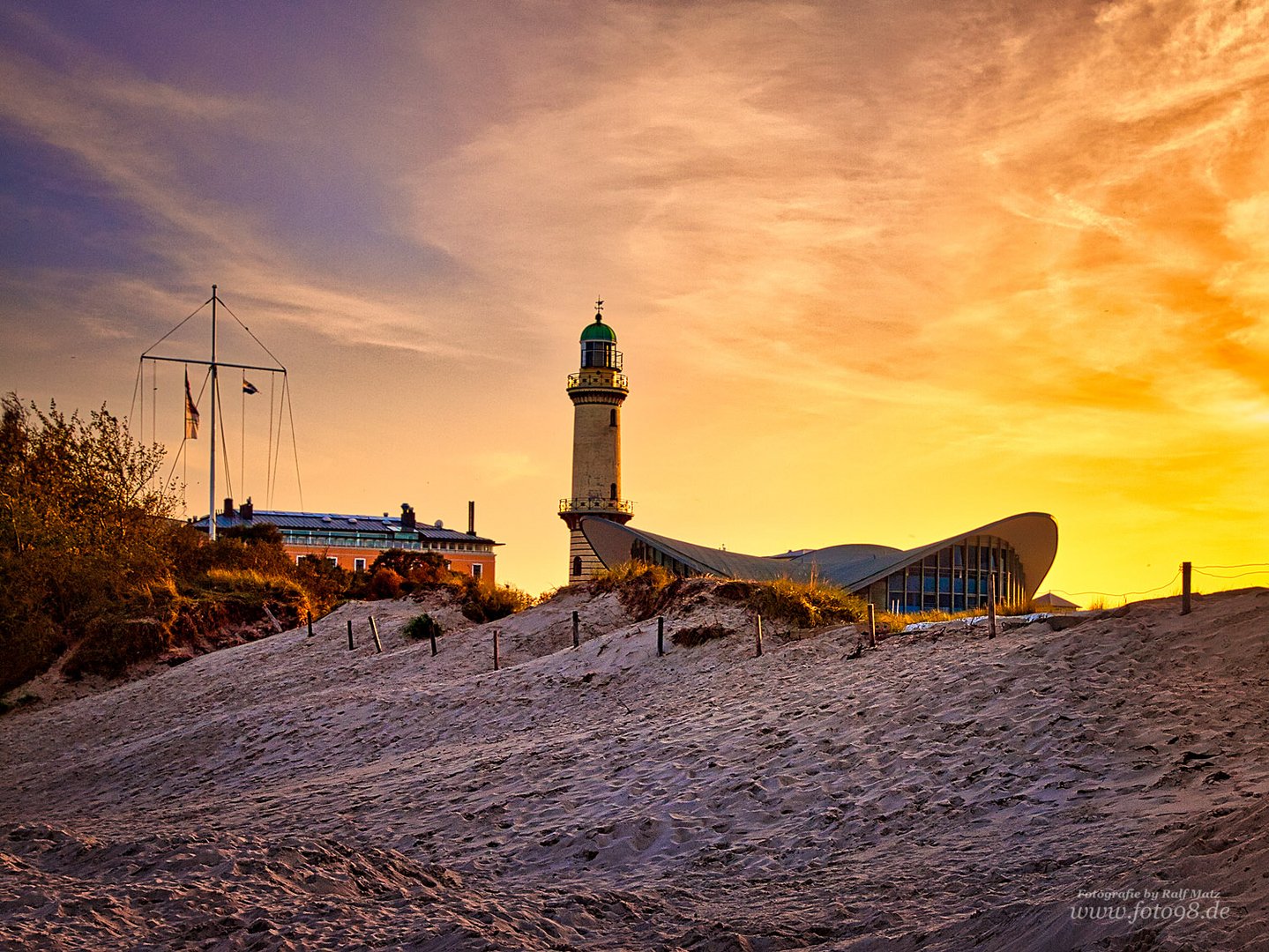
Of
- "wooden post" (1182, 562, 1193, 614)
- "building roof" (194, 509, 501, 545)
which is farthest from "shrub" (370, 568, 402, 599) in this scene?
"building roof" (194, 509, 501, 545)

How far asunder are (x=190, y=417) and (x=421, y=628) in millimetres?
20840

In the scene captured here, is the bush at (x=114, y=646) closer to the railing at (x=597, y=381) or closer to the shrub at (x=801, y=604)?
the shrub at (x=801, y=604)

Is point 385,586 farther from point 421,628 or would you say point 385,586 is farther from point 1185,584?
point 1185,584

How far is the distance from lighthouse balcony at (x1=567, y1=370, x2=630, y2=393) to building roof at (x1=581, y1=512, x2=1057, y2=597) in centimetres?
820

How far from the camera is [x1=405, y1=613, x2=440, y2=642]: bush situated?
99.8 ft

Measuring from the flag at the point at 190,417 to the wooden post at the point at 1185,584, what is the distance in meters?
40.1

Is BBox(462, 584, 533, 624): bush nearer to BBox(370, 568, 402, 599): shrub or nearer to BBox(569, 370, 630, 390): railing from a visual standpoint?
BBox(370, 568, 402, 599): shrub

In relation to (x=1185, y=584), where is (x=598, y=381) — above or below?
above

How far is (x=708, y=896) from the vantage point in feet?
31.2

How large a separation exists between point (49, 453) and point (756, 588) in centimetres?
2526

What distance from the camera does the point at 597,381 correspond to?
63.2m

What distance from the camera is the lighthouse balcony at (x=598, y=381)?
6297cm

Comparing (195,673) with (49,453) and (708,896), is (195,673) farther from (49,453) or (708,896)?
(708,896)

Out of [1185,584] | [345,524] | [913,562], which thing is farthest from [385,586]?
[345,524]
